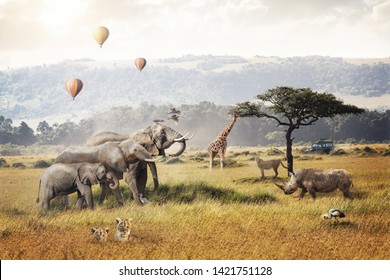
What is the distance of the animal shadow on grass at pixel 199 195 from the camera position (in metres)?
10.9

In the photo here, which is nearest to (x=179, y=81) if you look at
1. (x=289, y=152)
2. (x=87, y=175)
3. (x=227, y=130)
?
(x=227, y=130)

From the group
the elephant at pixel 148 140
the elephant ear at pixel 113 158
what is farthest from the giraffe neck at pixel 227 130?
the elephant ear at pixel 113 158

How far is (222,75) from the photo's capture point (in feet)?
39.3

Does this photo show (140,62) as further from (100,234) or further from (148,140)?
(100,234)

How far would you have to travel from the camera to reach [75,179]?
10.7m

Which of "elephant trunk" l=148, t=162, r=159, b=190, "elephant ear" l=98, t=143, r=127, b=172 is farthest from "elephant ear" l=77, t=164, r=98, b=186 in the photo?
"elephant trunk" l=148, t=162, r=159, b=190

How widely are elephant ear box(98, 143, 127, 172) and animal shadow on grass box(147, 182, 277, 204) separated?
66cm

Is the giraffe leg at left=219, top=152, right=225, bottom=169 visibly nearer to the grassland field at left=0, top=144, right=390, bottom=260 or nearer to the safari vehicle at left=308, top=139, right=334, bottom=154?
the grassland field at left=0, top=144, right=390, bottom=260

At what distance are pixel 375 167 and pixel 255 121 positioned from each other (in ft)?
6.76
